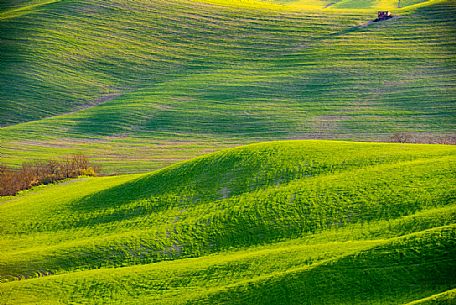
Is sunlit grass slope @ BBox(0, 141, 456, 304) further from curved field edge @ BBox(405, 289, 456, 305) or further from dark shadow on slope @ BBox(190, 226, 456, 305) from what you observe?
curved field edge @ BBox(405, 289, 456, 305)

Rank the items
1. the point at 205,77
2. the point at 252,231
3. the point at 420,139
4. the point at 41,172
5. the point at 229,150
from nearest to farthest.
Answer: the point at 252,231
the point at 229,150
the point at 41,172
the point at 420,139
the point at 205,77

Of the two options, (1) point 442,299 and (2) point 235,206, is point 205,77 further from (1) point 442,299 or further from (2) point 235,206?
(1) point 442,299

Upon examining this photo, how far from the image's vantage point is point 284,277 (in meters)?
22.9

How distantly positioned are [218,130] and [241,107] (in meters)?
4.23

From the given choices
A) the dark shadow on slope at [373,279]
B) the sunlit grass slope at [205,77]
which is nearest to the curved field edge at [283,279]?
the dark shadow on slope at [373,279]

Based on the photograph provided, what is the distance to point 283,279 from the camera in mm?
22781

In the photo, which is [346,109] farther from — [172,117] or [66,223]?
[66,223]

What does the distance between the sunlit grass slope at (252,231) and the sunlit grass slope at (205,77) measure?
1147cm

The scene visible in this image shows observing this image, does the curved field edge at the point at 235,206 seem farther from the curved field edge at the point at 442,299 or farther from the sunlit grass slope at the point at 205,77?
the sunlit grass slope at the point at 205,77

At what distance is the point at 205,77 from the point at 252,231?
3419 cm

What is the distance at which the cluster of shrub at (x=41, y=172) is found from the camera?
41594 mm

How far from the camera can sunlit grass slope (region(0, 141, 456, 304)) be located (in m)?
22.2

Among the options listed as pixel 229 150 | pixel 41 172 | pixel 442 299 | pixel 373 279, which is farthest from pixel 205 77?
pixel 442 299

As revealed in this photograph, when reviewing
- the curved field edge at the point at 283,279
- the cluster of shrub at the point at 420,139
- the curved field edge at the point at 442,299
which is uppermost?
the curved field edge at the point at 442,299
